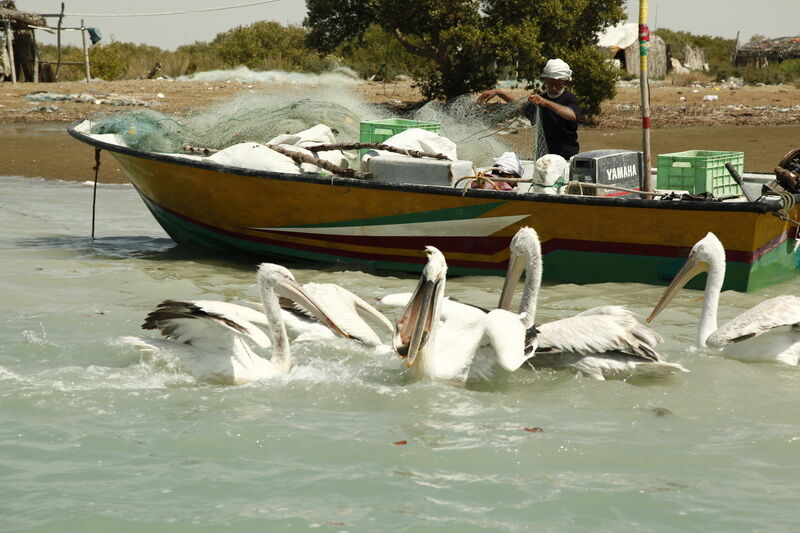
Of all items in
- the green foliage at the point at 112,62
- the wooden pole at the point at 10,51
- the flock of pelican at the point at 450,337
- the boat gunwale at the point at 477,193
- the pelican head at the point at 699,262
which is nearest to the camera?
the flock of pelican at the point at 450,337

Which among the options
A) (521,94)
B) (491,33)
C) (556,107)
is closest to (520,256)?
(556,107)

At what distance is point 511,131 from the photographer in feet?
30.7

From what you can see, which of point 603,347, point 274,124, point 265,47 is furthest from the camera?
point 265,47

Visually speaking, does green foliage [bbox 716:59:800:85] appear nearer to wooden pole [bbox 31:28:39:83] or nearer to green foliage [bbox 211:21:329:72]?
green foliage [bbox 211:21:329:72]

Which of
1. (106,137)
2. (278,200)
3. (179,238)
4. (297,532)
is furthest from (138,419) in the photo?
(106,137)

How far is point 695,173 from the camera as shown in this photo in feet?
27.4

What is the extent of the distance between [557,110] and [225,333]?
157 inches

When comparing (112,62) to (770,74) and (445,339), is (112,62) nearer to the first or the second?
(770,74)

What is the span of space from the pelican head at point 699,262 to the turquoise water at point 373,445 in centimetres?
29

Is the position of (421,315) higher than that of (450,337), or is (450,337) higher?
(421,315)

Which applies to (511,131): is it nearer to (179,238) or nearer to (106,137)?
(179,238)

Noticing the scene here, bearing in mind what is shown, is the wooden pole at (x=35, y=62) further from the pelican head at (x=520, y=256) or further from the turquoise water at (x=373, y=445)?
the pelican head at (x=520, y=256)

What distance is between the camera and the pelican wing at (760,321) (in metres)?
5.48

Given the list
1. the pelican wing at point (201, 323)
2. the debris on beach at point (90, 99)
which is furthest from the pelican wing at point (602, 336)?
the debris on beach at point (90, 99)
